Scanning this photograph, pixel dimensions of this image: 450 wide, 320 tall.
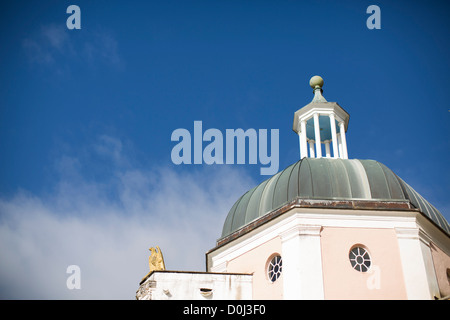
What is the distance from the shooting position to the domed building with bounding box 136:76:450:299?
1928 cm

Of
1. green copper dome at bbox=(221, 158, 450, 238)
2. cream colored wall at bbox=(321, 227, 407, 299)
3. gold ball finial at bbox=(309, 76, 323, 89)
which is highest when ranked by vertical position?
gold ball finial at bbox=(309, 76, 323, 89)

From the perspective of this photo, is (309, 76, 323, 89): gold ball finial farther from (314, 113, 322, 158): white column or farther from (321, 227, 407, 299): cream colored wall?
(321, 227, 407, 299): cream colored wall

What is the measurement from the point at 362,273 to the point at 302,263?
2163 mm

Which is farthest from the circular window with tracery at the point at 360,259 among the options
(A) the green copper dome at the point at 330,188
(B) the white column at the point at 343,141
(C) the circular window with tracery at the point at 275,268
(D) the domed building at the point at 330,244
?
(B) the white column at the point at 343,141

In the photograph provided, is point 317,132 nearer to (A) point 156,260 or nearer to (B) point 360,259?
(B) point 360,259

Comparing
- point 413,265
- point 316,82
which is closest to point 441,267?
point 413,265

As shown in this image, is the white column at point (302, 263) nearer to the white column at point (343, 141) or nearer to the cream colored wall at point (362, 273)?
the cream colored wall at point (362, 273)

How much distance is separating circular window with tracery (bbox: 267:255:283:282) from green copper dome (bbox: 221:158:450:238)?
1.90m

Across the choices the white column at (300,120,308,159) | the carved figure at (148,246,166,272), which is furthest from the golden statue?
the white column at (300,120,308,159)

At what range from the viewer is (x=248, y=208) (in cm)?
2300

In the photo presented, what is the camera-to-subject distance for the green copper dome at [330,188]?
21.0 m
